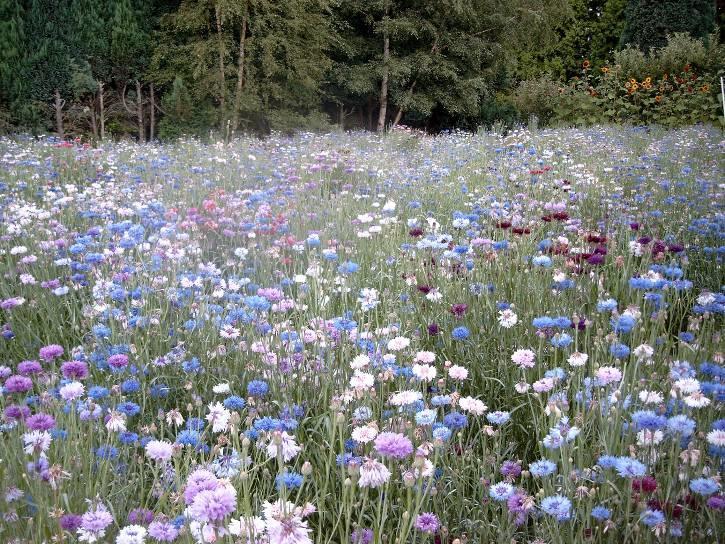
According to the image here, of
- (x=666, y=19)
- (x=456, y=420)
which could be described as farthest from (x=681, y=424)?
(x=666, y=19)

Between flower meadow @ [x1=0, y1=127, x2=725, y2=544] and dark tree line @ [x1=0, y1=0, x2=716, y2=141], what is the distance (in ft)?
19.7

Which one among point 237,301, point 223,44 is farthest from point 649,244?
point 223,44

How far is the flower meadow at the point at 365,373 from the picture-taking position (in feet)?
4.09

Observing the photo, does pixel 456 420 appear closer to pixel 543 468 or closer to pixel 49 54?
pixel 543 468

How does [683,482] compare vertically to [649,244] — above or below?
below

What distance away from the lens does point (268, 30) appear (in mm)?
11055

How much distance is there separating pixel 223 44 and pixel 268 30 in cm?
94

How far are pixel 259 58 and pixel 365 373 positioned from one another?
1026cm

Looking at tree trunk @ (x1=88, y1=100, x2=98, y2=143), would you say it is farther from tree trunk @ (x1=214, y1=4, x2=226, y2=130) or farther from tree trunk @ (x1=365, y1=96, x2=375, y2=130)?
tree trunk @ (x1=365, y1=96, x2=375, y2=130)

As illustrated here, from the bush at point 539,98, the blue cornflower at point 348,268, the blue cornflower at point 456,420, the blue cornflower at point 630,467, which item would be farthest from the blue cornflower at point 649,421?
the bush at point 539,98

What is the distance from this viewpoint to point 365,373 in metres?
1.69

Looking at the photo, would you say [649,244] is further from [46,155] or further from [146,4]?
[146,4]

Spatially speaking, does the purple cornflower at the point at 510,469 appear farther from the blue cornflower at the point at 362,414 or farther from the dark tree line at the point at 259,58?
the dark tree line at the point at 259,58

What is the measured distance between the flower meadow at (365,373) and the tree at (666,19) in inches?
422
